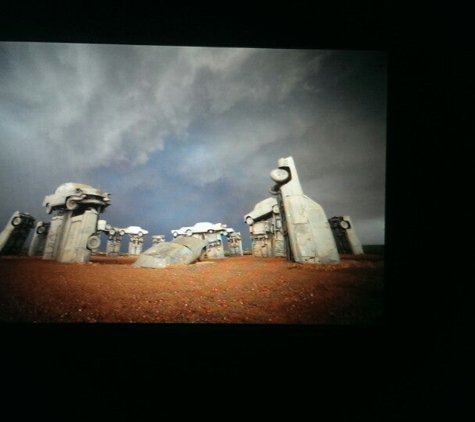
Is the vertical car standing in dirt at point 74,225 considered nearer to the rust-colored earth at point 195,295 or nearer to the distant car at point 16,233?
the distant car at point 16,233

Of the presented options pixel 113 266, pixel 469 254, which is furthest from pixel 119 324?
pixel 469 254

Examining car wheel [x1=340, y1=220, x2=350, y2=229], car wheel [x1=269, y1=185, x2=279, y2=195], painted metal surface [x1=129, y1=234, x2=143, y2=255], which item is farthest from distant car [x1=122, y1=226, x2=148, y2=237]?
car wheel [x1=340, y1=220, x2=350, y2=229]

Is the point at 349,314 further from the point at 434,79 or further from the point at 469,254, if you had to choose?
the point at 434,79

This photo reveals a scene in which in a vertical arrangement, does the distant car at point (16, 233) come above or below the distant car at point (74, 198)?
below

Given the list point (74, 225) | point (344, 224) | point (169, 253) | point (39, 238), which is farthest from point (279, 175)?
point (39, 238)

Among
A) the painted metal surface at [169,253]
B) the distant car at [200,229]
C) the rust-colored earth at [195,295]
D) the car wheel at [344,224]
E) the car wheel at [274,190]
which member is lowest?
the rust-colored earth at [195,295]

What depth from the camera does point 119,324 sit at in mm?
3406

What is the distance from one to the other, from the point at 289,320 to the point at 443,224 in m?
2.75

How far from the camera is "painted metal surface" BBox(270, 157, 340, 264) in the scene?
432cm

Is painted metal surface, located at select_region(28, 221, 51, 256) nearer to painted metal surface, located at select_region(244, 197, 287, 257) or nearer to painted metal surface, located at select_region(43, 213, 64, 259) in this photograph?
painted metal surface, located at select_region(43, 213, 64, 259)

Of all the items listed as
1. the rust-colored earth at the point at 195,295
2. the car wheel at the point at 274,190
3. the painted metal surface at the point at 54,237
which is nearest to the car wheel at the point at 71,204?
the painted metal surface at the point at 54,237

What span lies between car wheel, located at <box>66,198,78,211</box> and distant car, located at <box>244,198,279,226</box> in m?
3.60

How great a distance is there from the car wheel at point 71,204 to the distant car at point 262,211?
3601 millimetres

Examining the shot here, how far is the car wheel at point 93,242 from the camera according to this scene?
4.89 meters
